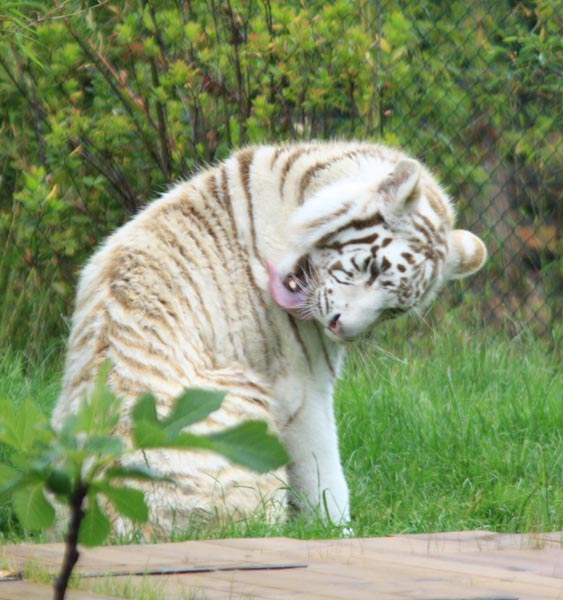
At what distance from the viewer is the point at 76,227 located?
6.94m

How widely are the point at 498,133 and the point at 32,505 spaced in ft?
22.8

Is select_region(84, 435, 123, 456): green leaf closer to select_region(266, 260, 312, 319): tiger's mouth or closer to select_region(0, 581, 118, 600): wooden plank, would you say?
select_region(0, 581, 118, 600): wooden plank

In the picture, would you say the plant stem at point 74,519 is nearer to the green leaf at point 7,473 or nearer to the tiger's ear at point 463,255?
the green leaf at point 7,473

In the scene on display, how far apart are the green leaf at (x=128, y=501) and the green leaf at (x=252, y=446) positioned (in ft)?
0.37

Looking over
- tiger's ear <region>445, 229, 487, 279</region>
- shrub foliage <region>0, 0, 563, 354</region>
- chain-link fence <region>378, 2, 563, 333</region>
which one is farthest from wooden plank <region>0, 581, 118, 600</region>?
chain-link fence <region>378, 2, 563, 333</region>

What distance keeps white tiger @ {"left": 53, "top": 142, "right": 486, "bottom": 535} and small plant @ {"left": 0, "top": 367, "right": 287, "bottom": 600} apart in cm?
267

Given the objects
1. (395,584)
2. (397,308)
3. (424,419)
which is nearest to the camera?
(395,584)

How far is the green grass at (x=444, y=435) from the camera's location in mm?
3875

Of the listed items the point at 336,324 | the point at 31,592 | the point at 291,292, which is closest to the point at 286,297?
the point at 291,292

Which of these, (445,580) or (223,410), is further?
(223,410)

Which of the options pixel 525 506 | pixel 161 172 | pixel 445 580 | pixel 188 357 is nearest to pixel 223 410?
pixel 188 357

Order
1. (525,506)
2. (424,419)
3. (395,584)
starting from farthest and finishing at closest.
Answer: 1. (424,419)
2. (525,506)
3. (395,584)

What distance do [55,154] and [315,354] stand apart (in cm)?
289

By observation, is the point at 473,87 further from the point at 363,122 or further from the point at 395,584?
the point at 395,584
